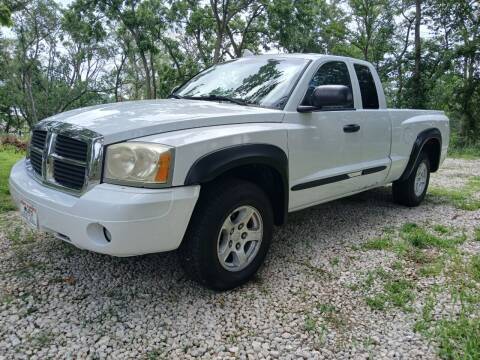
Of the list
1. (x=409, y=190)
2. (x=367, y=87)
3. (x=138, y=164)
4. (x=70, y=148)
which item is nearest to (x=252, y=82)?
(x=367, y=87)

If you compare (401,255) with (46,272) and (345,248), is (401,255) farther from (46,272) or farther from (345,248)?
(46,272)

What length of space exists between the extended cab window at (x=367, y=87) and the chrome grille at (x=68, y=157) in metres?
2.86

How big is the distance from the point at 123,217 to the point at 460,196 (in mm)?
5506

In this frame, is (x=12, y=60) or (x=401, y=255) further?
(x=12, y=60)

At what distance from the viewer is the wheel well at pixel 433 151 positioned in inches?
211

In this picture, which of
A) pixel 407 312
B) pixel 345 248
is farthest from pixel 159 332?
pixel 345 248

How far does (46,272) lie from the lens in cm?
291

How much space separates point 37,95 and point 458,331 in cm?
3448

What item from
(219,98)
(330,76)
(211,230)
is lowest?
(211,230)

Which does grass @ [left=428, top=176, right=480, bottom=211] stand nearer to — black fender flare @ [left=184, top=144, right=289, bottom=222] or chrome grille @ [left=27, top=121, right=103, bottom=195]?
black fender flare @ [left=184, top=144, right=289, bottom=222]

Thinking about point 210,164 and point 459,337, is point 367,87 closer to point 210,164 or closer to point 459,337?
point 210,164

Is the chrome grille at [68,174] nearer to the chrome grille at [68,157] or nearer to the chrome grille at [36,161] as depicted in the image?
the chrome grille at [68,157]

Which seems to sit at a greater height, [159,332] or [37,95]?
[37,95]

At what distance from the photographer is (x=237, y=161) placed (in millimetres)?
2543
